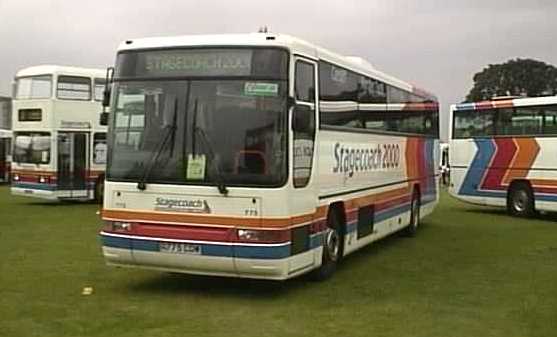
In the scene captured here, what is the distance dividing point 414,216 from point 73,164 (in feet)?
42.3

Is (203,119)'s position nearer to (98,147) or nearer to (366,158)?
(366,158)

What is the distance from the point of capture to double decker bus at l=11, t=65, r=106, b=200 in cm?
2773

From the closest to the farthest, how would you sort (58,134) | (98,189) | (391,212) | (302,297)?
(302,297) → (391,212) → (58,134) → (98,189)

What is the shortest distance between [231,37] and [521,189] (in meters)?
16.2

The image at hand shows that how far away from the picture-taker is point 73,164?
28156mm

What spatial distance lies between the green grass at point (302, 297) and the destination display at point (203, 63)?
8.74 feet

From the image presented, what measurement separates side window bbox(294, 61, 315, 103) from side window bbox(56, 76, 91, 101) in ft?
57.7

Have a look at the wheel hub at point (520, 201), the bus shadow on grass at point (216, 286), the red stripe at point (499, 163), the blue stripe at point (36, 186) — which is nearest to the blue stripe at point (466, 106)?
the red stripe at point (499, 163)

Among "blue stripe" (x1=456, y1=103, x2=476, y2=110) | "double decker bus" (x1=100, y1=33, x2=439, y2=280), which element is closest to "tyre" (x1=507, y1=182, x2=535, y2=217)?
"blue stripe" (x1=456, y1=103, x2=476, y2=110)

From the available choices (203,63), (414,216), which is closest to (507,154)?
(414,216)

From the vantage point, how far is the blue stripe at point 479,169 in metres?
25.8

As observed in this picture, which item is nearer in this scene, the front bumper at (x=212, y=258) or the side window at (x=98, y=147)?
the front bumper at (x=212, y=258)

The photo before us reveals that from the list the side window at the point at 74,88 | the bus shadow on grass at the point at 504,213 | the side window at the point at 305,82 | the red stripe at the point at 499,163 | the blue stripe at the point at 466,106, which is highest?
the side window at the point at 74,88

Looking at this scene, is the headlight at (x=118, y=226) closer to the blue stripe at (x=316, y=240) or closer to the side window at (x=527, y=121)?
the blue stripe at (x=316, y=240)
